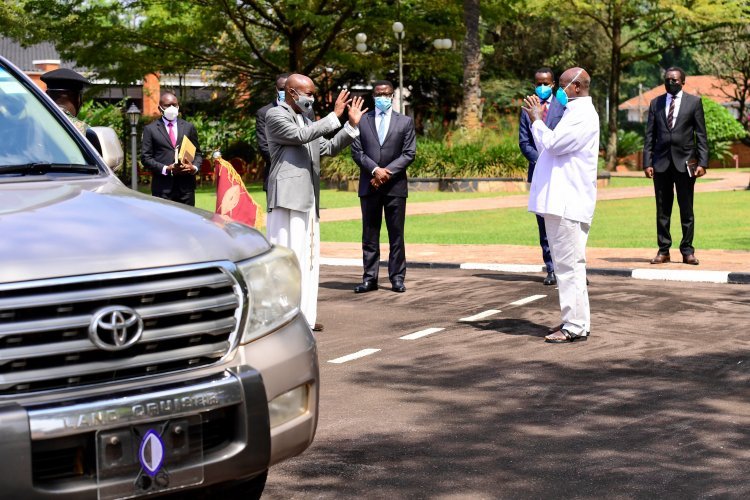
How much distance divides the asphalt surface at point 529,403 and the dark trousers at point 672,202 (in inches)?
110

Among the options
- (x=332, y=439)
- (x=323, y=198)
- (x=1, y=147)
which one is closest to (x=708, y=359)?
(x=332, y=439)

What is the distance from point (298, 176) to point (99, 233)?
6.11 metres

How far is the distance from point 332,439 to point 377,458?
1.61 ft

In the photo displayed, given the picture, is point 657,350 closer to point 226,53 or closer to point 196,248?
point 196,248

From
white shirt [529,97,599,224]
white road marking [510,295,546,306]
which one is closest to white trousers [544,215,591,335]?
white shirt [529,97,599,224]

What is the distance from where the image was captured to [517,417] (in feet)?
23.6

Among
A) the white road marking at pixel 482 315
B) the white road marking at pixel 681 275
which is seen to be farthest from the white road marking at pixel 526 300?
the white road marking at pixel 681 275

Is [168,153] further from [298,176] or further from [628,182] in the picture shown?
[628,182]

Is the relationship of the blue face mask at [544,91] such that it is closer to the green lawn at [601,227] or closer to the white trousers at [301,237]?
the white trousers at [301,237]

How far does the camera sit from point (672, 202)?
15.4m

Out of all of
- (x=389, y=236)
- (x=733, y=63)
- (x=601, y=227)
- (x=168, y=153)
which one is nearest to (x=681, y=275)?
(x=389, y=236)

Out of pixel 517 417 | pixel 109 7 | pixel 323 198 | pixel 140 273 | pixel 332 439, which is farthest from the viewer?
pixel 109 7

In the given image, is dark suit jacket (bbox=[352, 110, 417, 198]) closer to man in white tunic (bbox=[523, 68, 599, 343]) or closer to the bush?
man in white tunic (bbox=[523, 68, 599, 343])

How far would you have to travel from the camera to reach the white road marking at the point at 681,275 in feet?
45.0
